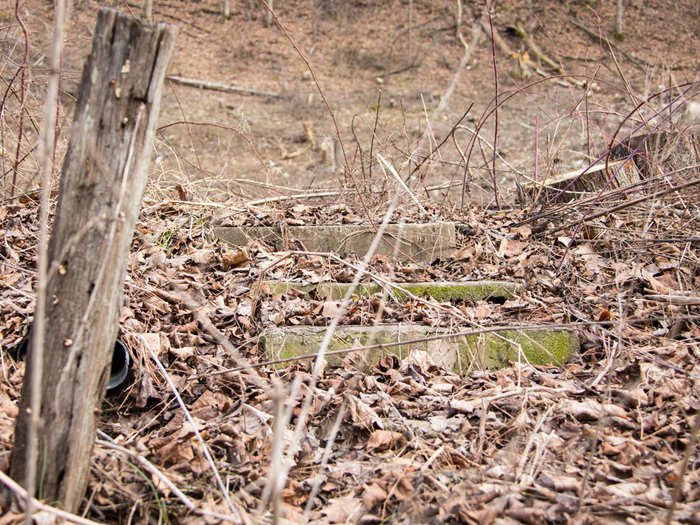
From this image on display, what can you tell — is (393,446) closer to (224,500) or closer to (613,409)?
(224,500)

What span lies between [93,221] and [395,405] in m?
1.60

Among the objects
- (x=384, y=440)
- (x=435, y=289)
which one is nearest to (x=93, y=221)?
(x=384, y=440)

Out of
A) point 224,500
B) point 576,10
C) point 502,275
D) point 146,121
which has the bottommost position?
point 224,500

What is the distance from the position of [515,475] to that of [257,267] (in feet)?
7.49

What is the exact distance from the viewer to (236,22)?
60.1 feet

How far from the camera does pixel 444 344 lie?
3.01 metres

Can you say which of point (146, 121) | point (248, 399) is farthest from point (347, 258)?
point (146, 121)

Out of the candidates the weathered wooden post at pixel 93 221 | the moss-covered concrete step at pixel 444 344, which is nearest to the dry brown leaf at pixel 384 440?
the moss-covered concrete step at pixel 444 344

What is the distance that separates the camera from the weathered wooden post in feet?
5.44

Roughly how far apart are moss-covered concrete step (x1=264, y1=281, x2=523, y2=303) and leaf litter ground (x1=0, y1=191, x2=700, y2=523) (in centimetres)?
9

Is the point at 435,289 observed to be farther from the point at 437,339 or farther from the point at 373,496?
the point at 373,496

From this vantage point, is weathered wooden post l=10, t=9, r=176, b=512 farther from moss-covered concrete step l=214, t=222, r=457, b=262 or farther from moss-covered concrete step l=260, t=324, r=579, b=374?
moss-covered concrete step l=214, t=222, r=457, b=262

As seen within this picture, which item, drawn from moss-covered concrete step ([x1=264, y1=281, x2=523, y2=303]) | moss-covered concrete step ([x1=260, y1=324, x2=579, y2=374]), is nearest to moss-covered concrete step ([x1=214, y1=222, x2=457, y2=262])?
moss-covered concrete step ([x1=264, y1=281, x2=523, y2=303])

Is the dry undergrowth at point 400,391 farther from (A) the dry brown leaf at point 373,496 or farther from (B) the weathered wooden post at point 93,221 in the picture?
(B) the weathered wooden post at point 93,221
